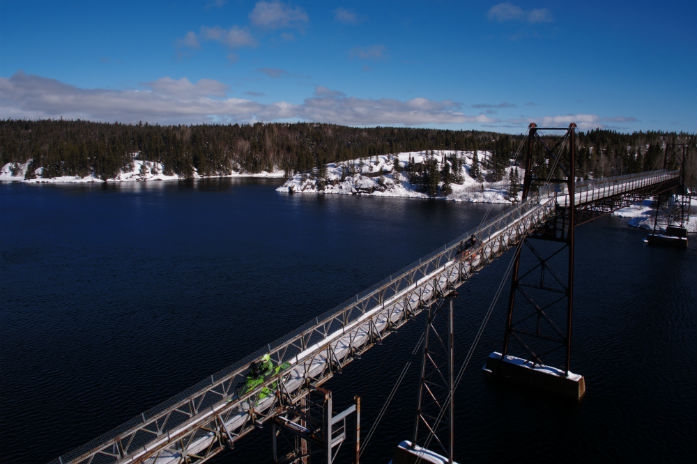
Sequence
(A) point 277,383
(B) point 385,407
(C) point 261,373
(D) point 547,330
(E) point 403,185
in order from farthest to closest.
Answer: (E) point 403,185 → (D) point 547,330 → (B) point 385,407 → (C) point 261,373 → (A) point 277,383

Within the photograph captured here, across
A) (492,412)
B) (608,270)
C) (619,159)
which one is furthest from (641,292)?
(619,159)

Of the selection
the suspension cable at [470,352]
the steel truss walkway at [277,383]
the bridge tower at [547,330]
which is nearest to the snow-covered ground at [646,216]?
the suspension cable at [470,352]

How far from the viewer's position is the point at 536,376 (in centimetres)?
3794

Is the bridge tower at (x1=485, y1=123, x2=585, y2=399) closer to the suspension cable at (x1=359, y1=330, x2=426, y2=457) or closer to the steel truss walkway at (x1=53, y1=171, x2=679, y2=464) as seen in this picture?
the steel truss walkway at (x1=53, y1=171, x2=679, y2=464)

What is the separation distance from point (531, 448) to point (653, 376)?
16.6 meters

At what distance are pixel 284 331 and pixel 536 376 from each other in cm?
2337

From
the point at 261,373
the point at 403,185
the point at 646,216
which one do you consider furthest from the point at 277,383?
the point at 403,185

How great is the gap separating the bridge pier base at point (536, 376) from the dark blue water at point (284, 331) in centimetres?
110

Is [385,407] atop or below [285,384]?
below

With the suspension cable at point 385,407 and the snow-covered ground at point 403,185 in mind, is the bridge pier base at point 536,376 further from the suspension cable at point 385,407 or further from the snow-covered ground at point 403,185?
the snow-covered ground at point 403,185

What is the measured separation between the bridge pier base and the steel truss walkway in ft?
32.3

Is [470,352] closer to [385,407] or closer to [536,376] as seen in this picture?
[536,376]

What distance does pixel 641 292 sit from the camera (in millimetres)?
60875

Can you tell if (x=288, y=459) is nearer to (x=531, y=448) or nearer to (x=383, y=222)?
(x=531, y=448)
